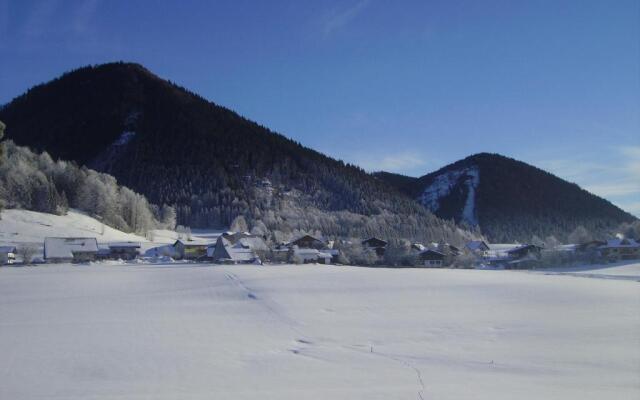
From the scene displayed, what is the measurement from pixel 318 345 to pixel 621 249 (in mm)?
79850

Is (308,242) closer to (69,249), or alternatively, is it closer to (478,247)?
(478,247)

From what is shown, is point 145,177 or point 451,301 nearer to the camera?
point 451,301

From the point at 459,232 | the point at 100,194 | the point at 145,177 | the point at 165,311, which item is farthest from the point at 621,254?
the point at 145,177

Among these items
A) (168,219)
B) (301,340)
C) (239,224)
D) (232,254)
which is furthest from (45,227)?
(301,340)

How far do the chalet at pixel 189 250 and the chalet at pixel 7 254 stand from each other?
23.6 meters

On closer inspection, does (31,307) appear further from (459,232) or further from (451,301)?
(459,232)

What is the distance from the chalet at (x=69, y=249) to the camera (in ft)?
217

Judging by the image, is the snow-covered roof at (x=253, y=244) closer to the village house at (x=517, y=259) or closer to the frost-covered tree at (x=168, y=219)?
the village house at (x=517, y=259)

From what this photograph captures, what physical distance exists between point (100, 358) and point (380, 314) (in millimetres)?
12167

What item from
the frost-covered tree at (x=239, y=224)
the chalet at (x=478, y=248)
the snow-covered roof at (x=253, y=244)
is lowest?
the snow-covered roof at (x=253, y=244)

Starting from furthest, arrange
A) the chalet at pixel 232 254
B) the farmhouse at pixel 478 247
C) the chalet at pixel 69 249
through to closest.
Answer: the farmhouse at pixel 478 247 < the chalet at pixel 232 254 < the chalet at pixel 69 249

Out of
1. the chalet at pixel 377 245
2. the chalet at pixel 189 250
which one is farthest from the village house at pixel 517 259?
the chalet at pixel 189 250

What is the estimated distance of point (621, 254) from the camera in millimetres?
79750

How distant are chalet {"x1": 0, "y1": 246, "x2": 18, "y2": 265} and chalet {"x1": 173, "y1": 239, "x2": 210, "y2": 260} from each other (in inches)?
928
